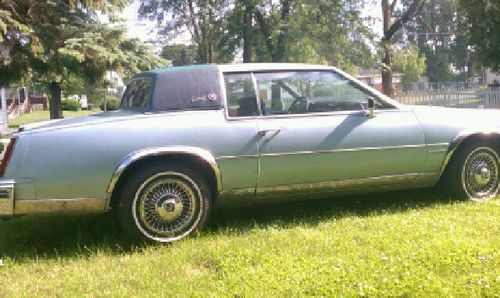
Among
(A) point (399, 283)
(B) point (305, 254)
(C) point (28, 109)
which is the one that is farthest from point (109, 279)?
(C) point (28, 109)

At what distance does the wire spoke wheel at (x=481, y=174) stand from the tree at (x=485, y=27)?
13.3 meters

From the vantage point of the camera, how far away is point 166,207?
408 cm

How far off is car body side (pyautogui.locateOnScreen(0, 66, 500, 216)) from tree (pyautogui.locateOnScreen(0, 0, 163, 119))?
4104 millimetres

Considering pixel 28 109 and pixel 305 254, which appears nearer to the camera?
pixel 305 254

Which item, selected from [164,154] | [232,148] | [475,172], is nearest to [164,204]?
[164,154]

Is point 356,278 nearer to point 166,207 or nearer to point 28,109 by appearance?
point 166,207

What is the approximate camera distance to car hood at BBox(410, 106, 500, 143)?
15.7 feet

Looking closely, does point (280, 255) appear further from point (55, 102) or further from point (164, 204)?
point (55, 102)

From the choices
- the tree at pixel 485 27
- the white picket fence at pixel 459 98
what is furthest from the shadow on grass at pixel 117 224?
the white picket fence at pixel 459 98

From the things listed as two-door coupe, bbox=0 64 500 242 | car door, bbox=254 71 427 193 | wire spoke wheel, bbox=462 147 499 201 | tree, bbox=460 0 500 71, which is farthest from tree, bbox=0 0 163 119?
tree, bbox=460 0 500 71

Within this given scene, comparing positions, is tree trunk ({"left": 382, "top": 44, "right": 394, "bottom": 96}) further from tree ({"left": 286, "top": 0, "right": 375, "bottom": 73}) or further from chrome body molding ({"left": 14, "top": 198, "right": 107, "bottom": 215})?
chrome body molding ({"left": 14, "top": 198, "right": 107, "bottom": 215})

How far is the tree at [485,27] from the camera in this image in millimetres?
16562

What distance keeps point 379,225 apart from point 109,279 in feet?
7.33

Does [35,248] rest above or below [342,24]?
below
